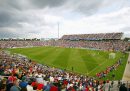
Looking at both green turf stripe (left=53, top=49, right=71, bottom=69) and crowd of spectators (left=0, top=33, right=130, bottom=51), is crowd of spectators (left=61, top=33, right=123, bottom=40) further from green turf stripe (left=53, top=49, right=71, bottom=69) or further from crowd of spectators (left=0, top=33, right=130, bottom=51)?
green turf stripe (left=53, top=49, right=71, bottom=69)

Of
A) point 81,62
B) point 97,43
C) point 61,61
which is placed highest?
point 97,43

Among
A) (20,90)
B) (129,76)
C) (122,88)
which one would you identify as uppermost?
(20,90)

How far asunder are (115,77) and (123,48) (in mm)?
51413

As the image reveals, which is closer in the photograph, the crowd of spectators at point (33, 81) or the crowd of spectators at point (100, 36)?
the crowd of spectators at point (33, 81)

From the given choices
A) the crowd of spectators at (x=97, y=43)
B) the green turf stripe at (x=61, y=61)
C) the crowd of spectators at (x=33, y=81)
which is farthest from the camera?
the crowd of spectators at (x=97, y=43)

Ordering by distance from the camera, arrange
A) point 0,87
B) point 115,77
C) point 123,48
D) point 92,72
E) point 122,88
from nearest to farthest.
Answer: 1. point 0,87
2. point 122,88
3. point 115,77
4. point 92,72
5. point 123,48

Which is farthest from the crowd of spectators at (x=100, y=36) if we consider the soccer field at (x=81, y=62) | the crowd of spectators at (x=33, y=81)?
the crowd of spectators at (x=33, y=81)

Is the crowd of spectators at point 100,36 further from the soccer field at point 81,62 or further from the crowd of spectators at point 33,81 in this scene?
the crowd of spectators at point 33,81

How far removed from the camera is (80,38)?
13338 cm

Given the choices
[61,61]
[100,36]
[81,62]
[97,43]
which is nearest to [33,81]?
[81,62]

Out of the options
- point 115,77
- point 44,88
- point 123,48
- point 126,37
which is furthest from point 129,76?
point 126,37

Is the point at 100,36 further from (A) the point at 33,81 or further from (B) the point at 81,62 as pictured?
(A) the point at 33,81

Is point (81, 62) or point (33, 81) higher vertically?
point (33, 81)

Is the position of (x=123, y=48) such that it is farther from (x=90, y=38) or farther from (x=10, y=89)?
(x=10, y=89)
